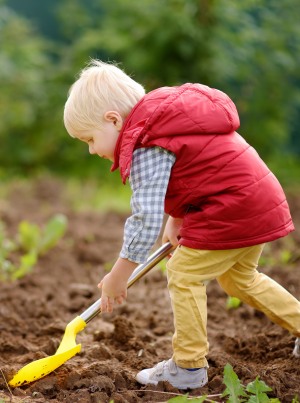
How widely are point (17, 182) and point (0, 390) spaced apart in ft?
13.6

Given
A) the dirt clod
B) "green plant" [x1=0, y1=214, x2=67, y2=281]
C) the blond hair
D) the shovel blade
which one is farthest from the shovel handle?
"green plant" [x1=0, y1=214, x2=67, y2=281]

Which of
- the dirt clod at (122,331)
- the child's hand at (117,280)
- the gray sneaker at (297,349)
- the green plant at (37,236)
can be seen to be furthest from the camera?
the green plant at (37,236)

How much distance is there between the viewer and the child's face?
1.73 m

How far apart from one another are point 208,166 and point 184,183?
0.10 m

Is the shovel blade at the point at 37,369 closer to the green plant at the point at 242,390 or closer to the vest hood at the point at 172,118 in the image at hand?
the green plant at the point at 242,390

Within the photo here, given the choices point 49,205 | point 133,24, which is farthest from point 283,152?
point 49,205

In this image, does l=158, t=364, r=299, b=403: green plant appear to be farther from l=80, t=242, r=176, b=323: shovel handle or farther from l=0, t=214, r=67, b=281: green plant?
l=0, t=214, r=67, b=281: green plant

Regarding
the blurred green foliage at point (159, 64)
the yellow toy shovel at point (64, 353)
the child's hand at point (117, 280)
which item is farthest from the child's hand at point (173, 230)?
the blurred green foliage at point (159, 64)

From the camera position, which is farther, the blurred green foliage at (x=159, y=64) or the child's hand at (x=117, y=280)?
the blurred green foliage at (x=159, y=64)

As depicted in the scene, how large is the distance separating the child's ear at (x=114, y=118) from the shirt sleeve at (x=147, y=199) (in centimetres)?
15

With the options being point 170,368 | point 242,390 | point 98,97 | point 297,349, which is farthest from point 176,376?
point 98,97

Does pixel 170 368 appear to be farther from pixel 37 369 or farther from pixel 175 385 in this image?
pixel 37 369

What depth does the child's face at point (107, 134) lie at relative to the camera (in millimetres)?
1728

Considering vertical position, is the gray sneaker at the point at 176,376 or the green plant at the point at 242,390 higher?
the green plant at the point at 242,390
